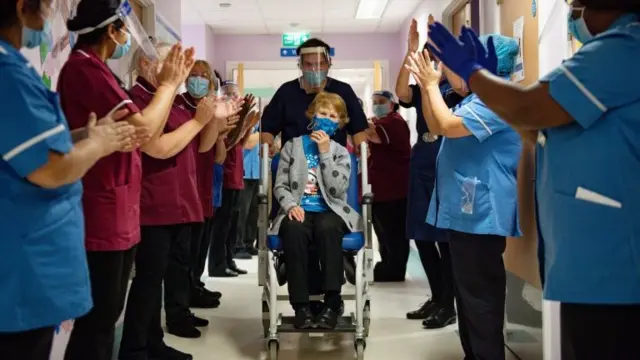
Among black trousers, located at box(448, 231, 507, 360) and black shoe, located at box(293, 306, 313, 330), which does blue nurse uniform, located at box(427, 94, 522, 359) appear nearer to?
black trousers, located at box(448, 231, 507, 360)

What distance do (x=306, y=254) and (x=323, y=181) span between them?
0.39 metres

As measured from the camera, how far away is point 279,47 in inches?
332

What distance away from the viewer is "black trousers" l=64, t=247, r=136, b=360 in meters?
1.72

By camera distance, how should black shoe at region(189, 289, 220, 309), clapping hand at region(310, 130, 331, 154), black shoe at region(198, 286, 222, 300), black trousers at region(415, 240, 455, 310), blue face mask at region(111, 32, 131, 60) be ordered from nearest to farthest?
blue face mask at region(111, 32, 131, 60)
clapping hand at region(310, 130, 331, 154)
black trousers at region(415, 240, 455, 310)
black shoe at region(189, 289, 220, 309)
black shoe at region(198, 286, 222, 300)

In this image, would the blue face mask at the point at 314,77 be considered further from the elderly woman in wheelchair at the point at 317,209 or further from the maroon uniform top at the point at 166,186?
the maroon uniform top at the point at 166,186

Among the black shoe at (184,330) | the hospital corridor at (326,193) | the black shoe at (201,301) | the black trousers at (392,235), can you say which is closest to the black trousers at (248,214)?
the hospital corridor at (326,193)

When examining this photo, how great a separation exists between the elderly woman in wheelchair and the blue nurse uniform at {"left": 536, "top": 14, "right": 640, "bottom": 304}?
1.57 metres

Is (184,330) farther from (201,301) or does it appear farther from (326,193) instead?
(326,193)

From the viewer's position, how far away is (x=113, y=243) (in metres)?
1.73

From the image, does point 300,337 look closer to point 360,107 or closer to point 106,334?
point 360,107

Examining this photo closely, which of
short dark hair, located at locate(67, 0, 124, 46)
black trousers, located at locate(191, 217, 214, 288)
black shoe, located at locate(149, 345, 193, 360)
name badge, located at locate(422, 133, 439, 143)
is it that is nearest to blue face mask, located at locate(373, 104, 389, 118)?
name badge, located at locate(422, 133, 439, 143)

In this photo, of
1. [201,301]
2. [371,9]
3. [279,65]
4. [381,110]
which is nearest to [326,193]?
[201,301]

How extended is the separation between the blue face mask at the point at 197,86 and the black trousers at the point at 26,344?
191 cm

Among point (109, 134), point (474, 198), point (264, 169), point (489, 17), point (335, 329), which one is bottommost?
point (335, 329)
